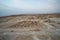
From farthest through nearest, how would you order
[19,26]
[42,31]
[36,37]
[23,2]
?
1. [23,2]
2. [19,26]
3. [42,31]
4. [36,37]

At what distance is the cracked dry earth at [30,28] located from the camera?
68.1 inches

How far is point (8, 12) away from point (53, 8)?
32.5 inches

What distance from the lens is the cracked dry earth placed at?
173 centimetres

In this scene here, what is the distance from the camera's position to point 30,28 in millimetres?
1917

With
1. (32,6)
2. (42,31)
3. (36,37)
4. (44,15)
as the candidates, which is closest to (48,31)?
(42,31)

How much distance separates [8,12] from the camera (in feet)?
6.98

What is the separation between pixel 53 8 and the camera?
84.8 inches

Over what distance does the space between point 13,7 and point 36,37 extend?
0.74 m

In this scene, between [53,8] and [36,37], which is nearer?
[36,37]

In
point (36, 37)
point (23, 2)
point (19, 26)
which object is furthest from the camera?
point (23, 2)

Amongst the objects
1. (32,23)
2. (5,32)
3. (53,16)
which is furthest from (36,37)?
(53,16)

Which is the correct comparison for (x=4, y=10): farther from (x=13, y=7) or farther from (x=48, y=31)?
(x=48, y=31)

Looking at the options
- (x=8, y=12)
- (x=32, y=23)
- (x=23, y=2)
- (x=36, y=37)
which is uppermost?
(x=23, y=2)

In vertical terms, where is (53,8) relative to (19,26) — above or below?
above
